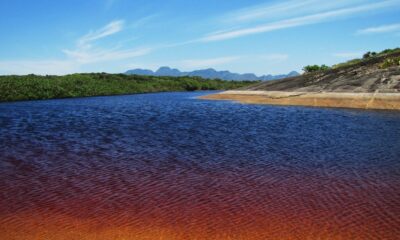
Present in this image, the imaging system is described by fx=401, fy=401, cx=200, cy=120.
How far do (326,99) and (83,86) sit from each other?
2778 inches

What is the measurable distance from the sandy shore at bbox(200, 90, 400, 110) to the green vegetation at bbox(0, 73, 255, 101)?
153 ft

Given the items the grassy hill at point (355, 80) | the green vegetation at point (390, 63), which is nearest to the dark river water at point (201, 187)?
the grassy hill at point (355, 80)

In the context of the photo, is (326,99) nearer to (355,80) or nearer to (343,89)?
(343,89)

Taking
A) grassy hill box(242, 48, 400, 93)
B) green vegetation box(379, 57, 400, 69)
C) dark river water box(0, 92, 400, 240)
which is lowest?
dark river water box(0, 92, 400, 240)

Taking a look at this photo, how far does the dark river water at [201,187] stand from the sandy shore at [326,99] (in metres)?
20.1

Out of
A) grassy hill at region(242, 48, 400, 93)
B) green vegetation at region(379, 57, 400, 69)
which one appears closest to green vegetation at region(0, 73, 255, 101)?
grassy hill at region(242, 48, 400, 93)

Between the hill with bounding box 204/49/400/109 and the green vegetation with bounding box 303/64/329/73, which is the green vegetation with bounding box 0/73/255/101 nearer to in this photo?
the hill with bounding box 204/49/400/109

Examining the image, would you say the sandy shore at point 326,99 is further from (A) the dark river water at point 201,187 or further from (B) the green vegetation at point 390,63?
(A) the dark river water at point 201,187

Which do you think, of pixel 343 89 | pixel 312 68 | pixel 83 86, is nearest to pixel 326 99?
pixel 343 89

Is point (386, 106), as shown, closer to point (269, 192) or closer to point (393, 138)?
point (393, 138)

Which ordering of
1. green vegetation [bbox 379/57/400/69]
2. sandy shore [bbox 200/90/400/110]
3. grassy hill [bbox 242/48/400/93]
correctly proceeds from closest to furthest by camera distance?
sandy shore [bbox 200/90/400/110]
grassy hill [bbox 242/48/400/93]
green vegetation [bbox 379/57/400/69]

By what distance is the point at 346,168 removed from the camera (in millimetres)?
18203

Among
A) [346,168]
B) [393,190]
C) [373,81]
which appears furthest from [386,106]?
[393,190]

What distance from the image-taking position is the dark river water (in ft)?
36.9
